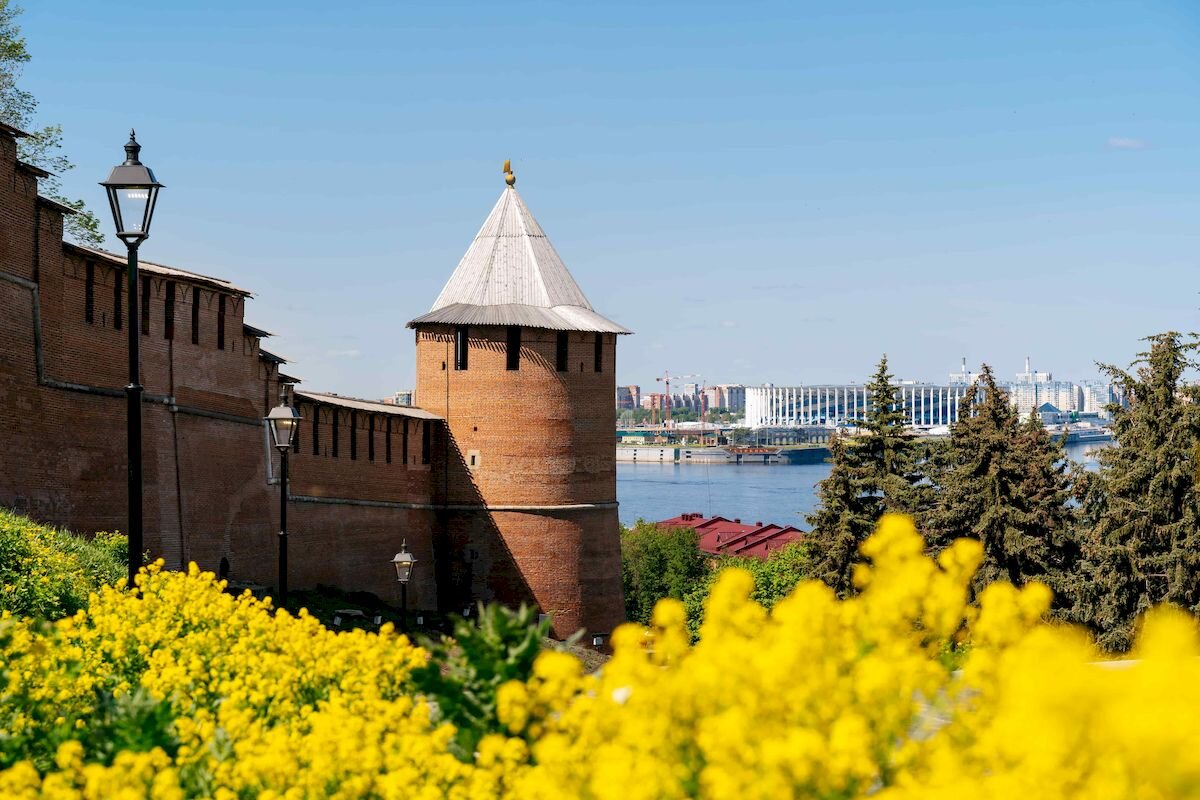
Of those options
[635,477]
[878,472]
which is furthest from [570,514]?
[635,477]

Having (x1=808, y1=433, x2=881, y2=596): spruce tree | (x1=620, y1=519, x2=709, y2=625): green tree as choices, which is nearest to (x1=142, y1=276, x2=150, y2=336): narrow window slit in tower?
(x1=808, y1=433, x2=881, y2=596): spruce tree

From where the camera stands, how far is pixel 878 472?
29766 millimetres

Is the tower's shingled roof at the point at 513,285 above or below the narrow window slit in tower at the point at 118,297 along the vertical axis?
above

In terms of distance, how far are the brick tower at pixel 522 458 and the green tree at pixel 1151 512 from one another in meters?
8.68

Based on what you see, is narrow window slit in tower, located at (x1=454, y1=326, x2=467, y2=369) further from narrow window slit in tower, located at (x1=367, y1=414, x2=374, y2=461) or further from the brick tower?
narrow window slit in tower, located at (x1=367, y1=414, x2=374, y2=461)

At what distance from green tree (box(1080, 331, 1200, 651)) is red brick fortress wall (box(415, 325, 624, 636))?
883cm

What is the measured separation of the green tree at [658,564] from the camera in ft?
168

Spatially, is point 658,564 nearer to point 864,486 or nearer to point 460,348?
point 864,486

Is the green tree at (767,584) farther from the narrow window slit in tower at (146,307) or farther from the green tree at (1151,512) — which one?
the narrow window slit in tower at (146,307)

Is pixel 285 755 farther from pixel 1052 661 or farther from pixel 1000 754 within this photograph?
pixel 1052 661

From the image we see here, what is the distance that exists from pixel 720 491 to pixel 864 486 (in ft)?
306

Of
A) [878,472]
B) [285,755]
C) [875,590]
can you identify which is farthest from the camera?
[878,472]

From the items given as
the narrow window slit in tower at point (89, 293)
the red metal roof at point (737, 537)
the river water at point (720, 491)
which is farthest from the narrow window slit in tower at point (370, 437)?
the river water at point (720, 491)

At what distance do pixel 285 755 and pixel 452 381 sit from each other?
23.1 meters
